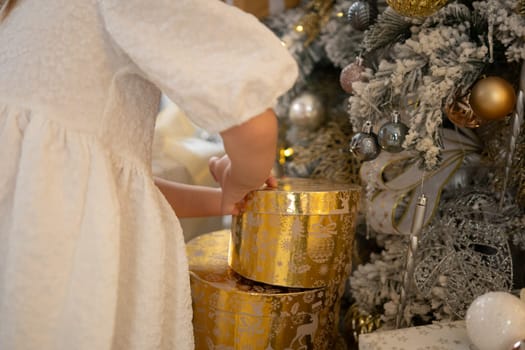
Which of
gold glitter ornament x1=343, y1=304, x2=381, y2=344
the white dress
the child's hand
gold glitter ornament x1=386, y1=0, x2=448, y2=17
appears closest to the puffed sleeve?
the white dress

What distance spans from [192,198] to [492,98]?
1.53ft

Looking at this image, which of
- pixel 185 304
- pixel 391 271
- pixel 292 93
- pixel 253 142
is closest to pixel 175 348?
pixel 185 304

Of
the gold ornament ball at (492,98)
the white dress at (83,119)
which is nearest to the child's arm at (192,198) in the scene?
the white dress at (83,119)

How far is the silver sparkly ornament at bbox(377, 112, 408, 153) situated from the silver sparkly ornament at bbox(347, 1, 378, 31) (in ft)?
0.69

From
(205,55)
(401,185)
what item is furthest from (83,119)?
(401,185)

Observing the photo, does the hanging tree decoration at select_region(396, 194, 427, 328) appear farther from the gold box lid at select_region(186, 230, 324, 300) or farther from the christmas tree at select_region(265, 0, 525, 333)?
the gold box lid at select_region(186, 230, 324, 300)

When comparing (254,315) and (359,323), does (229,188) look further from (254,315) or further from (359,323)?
(359,323)

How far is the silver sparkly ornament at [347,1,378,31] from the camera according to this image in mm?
881

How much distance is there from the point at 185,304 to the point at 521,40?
591mm

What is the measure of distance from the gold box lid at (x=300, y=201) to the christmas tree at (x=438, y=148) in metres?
0.08

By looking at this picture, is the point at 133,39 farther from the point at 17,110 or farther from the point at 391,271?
the point at 391,271

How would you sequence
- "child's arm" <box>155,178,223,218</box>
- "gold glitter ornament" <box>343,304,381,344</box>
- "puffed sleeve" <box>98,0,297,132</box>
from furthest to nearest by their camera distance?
"gold glitter ornament" <box>343,304,381,344</box> → "child's arm" <box>155,178,223,218</box> → "puffed sleeve" <box>98,0,297,132</box>

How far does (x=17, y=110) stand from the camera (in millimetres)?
588

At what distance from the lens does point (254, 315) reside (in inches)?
29.8
